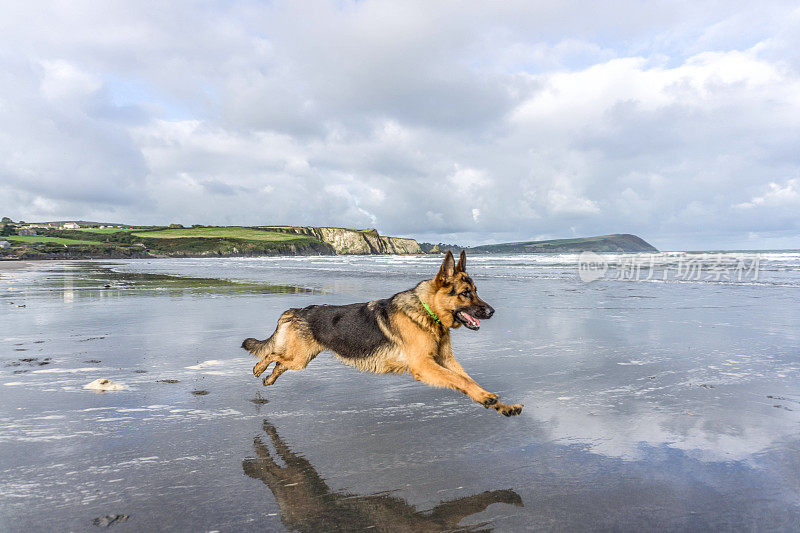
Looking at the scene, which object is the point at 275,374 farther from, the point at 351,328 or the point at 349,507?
the point at 349,507

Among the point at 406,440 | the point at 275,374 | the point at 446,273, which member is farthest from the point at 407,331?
the point at 275,374

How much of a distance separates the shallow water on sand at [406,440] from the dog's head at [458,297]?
99 centimetres

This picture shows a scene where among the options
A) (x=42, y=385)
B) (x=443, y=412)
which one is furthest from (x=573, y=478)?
(x=42, y=385)

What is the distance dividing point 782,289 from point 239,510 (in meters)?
23.0

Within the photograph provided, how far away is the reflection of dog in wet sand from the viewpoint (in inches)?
113

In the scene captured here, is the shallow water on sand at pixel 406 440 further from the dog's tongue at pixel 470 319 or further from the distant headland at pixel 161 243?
the distant headland at pixel 161 243

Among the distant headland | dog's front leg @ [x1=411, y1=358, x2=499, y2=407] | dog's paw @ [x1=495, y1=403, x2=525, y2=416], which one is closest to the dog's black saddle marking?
dog's front leg @ [x1=411, y1=358, x2=499, y2=407]

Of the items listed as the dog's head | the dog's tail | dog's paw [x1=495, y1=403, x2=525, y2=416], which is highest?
the dog's head

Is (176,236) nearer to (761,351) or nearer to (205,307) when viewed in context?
(205,307)

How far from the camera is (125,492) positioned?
10.7ft

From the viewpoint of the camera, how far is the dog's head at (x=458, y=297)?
539cm

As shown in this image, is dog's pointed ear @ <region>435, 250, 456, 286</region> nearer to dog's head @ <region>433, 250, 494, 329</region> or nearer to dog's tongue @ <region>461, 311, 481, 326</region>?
dog's head @ <region>433, 250, 494, 329</region>

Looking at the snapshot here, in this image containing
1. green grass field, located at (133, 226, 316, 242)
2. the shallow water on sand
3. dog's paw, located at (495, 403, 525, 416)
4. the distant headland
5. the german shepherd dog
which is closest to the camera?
the shallow water on sand

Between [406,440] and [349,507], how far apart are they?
1.17 metres
